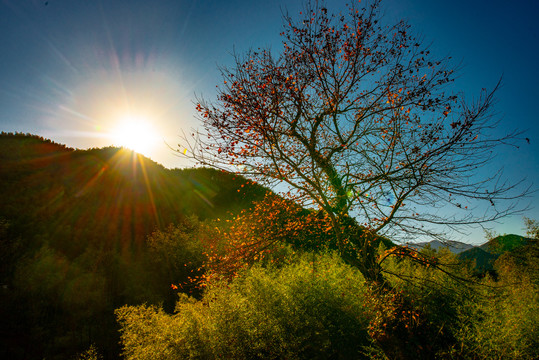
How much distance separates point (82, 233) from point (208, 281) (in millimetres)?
23689

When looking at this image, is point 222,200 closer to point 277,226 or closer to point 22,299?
point 22,299

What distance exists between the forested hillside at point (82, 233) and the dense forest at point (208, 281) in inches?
3.8

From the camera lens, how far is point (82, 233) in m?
20.6

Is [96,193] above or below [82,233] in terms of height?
above

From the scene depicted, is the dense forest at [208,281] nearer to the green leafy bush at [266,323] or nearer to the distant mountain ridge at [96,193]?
the green leafy bush at [266,323]

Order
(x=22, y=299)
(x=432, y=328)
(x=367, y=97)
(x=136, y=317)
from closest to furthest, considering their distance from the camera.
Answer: (x=367, y=97), (x=432, y=328), (x=136, y=317), (x=22, y=299)

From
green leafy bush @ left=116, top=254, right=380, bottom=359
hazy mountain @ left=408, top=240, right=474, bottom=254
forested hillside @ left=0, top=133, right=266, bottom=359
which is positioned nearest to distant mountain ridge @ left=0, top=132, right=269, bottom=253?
forested hillside @ left=0, top=133, right=266, bottom=359

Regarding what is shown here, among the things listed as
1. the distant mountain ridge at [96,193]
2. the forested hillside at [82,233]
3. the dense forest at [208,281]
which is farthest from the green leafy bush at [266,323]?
the distant mountain ridge at [96,193]

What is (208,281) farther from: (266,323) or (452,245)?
(452,245)

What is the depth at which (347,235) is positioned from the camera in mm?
5215

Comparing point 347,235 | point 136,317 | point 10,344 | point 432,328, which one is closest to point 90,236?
point 10,344

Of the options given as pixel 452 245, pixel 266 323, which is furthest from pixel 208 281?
pixel 452 245

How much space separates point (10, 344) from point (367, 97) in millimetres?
20044

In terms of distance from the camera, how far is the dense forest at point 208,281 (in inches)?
201
